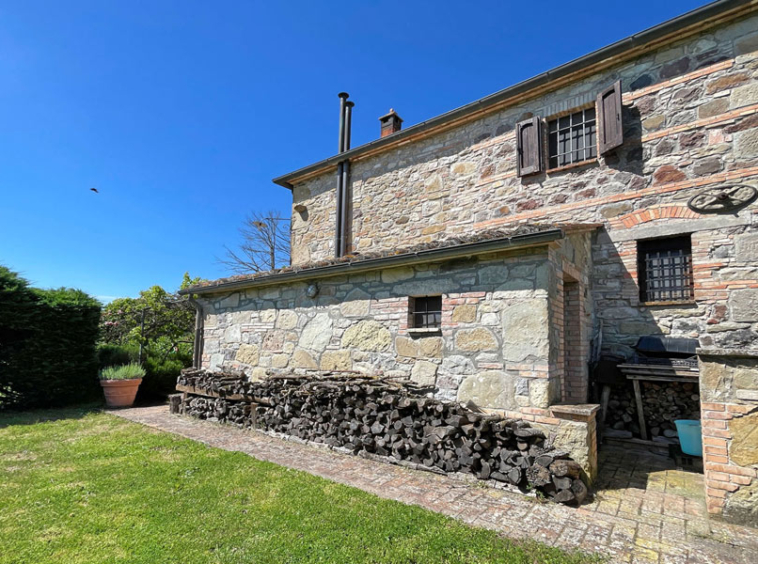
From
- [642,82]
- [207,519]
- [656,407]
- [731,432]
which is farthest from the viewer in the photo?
[642,82]

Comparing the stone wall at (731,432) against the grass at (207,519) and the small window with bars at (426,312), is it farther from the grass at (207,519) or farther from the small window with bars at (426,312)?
the small window with bars at (426,312)

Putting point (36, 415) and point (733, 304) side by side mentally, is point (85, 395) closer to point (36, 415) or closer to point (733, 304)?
point (36, 415)

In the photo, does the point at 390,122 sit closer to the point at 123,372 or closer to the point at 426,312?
the point at 426,312

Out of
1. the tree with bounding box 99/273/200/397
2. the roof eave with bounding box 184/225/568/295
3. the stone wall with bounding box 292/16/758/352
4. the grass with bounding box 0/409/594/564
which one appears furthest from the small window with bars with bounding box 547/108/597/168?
the tree with bounding box 99/273/200/397

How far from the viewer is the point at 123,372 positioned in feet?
28.4

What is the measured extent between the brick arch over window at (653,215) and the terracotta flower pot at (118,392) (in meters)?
9.88

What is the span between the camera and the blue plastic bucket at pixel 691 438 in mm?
4523

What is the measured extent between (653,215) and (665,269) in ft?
2.77

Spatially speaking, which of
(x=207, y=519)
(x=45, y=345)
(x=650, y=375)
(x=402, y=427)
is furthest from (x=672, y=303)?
(x=45, y=345)

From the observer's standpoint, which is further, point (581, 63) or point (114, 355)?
point (114, 355)

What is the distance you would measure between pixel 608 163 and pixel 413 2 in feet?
14.9

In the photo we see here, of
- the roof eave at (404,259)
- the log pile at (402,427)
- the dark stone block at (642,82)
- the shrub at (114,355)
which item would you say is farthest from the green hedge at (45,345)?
the dark stone block at (642,82)

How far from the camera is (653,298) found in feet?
20.2

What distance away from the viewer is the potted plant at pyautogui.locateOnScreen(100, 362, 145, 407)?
848 cm
